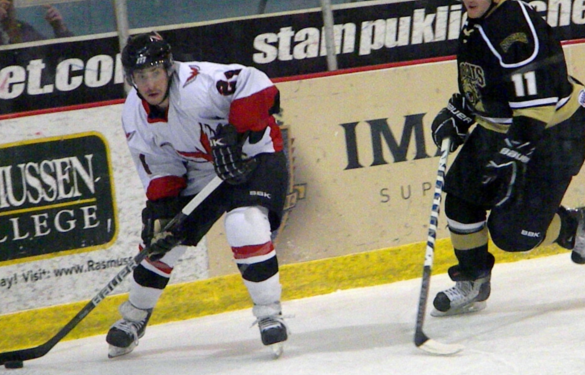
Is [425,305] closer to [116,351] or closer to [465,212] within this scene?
[465,212]

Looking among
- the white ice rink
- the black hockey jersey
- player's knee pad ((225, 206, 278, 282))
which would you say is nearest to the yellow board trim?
the white ice rink

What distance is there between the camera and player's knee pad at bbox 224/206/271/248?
256 cm

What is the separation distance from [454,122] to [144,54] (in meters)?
1.08

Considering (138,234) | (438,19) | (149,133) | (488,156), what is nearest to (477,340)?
(488,156)

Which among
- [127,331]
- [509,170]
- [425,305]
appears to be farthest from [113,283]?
[509,170]

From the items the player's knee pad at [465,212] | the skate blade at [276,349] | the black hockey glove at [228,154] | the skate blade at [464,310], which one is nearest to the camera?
the black hockey glove at [228,154]

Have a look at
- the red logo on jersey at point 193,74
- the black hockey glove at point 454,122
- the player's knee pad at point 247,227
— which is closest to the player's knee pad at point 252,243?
the player's knee pad at point 247,227

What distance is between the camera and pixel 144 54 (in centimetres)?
251

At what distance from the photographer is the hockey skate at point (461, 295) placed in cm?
291

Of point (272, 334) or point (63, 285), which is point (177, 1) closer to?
point (63, 285)

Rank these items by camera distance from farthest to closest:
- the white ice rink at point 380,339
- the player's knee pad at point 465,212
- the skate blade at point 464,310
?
1. the skate blade at point 464,310
2. the player's knee pad at point 465,212
3. the white ice rink at point 380,339

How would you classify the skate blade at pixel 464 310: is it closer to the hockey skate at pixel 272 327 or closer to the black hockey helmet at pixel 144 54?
the hockey skate at pixel 272 327

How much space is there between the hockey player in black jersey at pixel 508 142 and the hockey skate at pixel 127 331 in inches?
41.2

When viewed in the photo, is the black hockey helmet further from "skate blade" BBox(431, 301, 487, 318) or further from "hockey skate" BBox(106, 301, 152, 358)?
"skate blade" BBox(431, 301, 487, 318)
